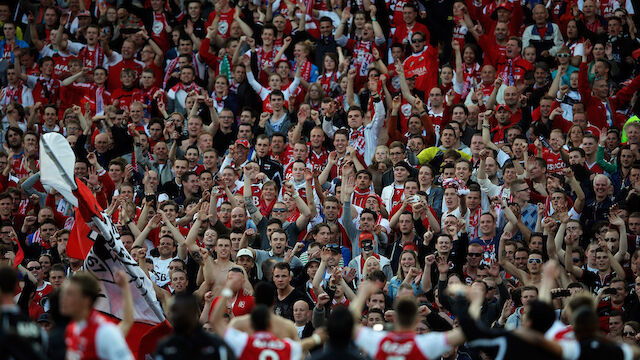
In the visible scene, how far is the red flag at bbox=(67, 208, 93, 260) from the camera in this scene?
1275cm

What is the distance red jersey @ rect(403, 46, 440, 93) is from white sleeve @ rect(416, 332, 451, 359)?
1047cm

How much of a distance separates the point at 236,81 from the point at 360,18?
8.22 feet

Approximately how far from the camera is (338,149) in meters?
17.1

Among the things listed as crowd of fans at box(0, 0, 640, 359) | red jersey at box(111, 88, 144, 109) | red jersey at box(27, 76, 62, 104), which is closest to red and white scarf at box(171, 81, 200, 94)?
crowd of fans at box(0, 0, 640, 359)

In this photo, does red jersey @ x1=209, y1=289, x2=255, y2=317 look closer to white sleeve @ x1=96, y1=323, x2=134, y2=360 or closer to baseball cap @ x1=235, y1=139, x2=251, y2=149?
baseball cap @ x1=235, y1=139, x2=251, y2=149

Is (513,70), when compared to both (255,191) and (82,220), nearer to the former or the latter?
(255,191)

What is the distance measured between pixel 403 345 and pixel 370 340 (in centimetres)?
29

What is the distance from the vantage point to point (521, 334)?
344 inches

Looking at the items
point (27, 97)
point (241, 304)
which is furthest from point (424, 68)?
point (27, 97)

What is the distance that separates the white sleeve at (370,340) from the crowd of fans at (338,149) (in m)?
0.81

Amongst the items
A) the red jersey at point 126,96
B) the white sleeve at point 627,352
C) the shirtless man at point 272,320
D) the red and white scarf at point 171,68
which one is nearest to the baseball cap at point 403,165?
the red and white scarf at point 171,68

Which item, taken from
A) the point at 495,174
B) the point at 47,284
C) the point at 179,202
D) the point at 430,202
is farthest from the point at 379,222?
the point at 47,284

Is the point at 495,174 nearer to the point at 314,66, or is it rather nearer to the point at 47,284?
the point at 314,66

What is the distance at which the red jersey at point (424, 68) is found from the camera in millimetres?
19141
